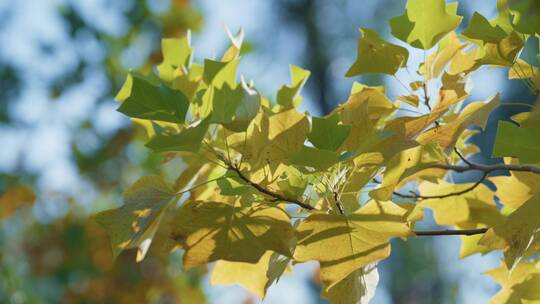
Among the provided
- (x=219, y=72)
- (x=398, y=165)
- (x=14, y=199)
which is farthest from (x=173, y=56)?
(x=14, y=199)

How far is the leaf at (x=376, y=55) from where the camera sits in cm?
37

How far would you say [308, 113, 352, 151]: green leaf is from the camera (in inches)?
12.5

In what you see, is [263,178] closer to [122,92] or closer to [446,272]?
[122,92]

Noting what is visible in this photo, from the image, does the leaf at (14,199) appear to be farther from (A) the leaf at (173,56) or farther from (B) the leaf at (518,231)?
(B) the leaf at (518,231)

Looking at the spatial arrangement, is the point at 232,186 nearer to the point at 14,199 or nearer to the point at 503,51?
Answer: the point at 503,51

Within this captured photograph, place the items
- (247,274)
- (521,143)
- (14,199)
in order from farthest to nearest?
(14,199), (247,274), (521,143)

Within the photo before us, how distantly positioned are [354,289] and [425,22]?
5.9 inches

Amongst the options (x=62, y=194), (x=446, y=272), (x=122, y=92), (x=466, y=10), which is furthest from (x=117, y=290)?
(x=446, y=272)

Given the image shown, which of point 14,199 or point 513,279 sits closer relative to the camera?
point 513,279

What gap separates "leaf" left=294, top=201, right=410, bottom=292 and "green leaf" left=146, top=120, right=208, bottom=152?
0.06 metres

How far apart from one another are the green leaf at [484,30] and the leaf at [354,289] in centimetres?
14

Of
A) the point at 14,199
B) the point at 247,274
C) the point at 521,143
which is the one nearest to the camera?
the point at 521,143

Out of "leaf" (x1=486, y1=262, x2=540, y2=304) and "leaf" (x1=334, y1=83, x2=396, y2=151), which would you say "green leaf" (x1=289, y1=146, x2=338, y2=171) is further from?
"leaf" (x1=486, y1=262, x2=540, y2=304)

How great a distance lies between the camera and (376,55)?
0.37 metres
